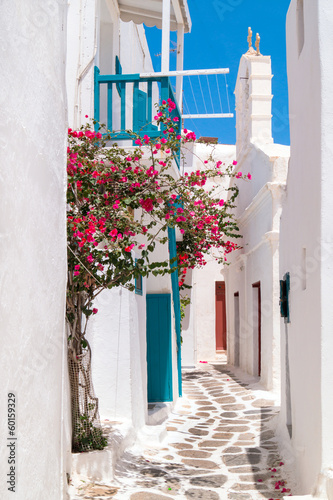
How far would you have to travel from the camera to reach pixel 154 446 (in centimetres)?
760

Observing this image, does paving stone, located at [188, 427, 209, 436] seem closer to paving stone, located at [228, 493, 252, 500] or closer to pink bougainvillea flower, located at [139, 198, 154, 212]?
paving stone, located at [228, 493, 252, 500]

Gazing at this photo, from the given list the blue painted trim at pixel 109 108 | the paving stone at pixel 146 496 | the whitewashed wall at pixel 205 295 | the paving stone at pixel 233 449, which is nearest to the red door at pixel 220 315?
the whitewashed wall at pixel 205 295

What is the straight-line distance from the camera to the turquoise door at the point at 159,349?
1013 centimetres

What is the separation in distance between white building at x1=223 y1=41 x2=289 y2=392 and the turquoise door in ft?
6.11

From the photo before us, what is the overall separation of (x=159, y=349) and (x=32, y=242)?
716 centimetres

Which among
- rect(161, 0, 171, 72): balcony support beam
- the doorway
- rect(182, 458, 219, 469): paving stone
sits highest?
rect(161, 0, 171, 72): balcony support beam

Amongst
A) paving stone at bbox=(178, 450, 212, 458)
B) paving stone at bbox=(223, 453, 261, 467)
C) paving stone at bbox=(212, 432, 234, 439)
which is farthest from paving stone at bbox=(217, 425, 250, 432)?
paving stone at bbox=(223, 453, 261, 467)

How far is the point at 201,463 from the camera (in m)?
6.99

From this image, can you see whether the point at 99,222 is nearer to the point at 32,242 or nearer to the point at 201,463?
the point at 32,242

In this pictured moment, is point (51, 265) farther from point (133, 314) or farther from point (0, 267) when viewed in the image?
point (133, 314)

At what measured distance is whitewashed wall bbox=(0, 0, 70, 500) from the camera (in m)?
3.15

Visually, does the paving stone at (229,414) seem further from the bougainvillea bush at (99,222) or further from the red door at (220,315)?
the red door at (220,315)

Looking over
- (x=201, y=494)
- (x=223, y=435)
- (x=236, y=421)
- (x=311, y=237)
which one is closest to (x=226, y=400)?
(x=236, y=421)

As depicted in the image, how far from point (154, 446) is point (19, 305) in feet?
16.3
